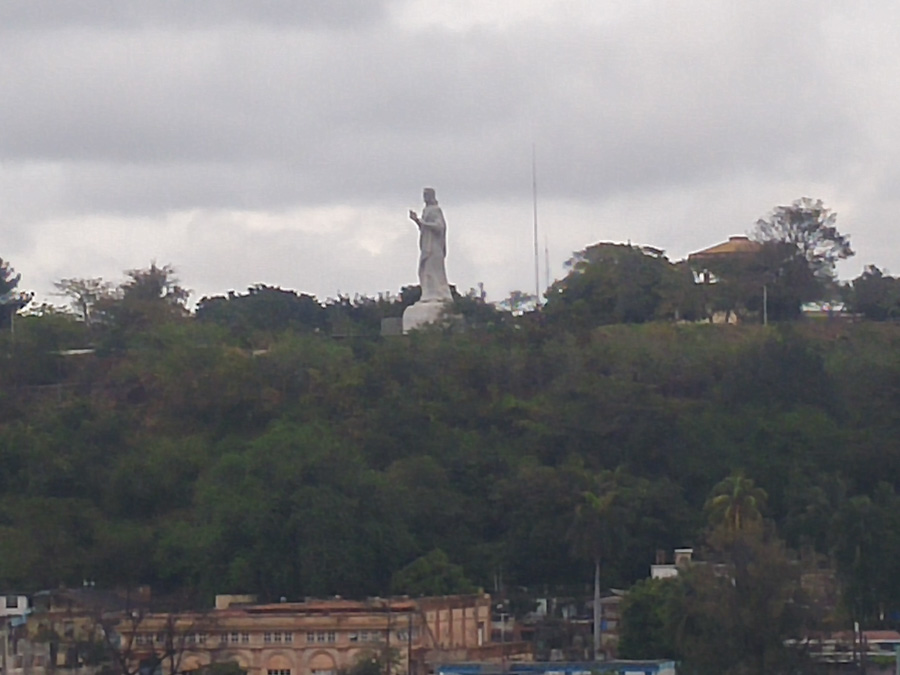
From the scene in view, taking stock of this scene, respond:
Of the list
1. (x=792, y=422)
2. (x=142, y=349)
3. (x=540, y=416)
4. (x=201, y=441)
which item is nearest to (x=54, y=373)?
(x=142, y=349)

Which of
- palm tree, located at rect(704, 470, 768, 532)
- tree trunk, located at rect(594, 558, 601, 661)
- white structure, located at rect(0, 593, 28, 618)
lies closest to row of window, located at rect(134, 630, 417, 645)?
white structure, located at rect(0, 593, 28, 618)

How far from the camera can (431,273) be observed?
217 feet

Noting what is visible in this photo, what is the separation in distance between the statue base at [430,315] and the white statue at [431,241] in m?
0.76

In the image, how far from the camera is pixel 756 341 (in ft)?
212

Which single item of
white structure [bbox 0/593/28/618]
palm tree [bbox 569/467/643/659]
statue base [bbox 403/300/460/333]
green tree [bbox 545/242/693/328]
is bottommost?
white structure [bbox 0/593/28/618]

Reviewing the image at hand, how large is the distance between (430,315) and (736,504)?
1664 cm

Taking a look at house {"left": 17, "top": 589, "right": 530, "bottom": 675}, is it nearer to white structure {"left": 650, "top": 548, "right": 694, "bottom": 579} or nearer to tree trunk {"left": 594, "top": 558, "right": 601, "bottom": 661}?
tree trunk {"left": 594, "top": 558, "right": 601, "bottom": 661}

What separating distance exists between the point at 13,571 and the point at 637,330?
67.3 feet

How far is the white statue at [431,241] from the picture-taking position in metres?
64.9

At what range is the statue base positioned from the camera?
66.6 m

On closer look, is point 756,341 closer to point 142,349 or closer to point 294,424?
point 294,424

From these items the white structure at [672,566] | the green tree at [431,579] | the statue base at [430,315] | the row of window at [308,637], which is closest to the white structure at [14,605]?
the row of window at [308,637]

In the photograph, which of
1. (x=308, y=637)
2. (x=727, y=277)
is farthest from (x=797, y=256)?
(x=308, y=637)

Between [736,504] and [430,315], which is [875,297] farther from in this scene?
[736,504]
